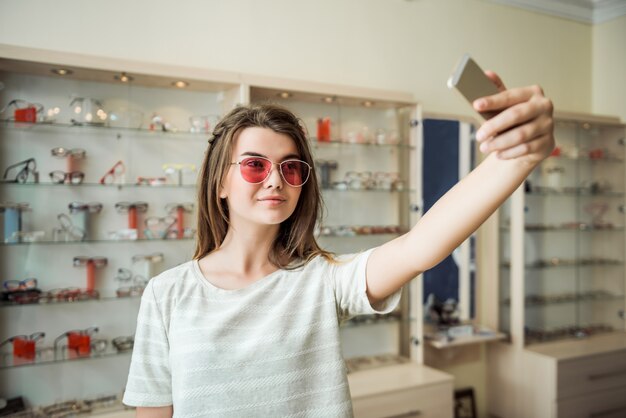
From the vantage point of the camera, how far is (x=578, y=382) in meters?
3.41

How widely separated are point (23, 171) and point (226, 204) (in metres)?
1.55

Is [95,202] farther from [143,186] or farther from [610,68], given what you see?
[610,68]

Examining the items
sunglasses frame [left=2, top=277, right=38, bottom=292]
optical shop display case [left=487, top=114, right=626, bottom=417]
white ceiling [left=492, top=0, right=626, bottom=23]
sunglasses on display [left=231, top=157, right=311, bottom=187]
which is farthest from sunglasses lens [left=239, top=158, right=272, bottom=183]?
white ceiling [left=492, top=0, right=626, bottom=23]

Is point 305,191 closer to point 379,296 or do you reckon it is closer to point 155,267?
point 379,296

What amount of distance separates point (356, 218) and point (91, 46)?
1.76 meters

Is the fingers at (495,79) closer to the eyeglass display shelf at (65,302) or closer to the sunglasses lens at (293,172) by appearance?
the sunglasses lens at (293,172)

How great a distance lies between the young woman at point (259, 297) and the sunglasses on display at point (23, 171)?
1513 mm

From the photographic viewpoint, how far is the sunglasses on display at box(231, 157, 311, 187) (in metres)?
1.15

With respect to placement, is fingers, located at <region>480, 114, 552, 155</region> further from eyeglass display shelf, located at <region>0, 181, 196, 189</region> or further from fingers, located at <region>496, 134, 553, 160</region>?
eyeglass display shelf, located at <region>0, 181, 196, 189</region>

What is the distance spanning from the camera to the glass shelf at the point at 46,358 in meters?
2.32

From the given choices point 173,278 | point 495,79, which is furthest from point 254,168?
point 495,79

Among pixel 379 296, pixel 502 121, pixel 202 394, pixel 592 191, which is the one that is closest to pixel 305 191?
pixel 379 296

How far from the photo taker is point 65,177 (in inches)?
96.7

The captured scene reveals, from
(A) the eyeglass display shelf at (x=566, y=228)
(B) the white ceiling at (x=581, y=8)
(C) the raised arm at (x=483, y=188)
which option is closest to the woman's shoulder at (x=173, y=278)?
(C) the raised arm at (x=483, y=188)
